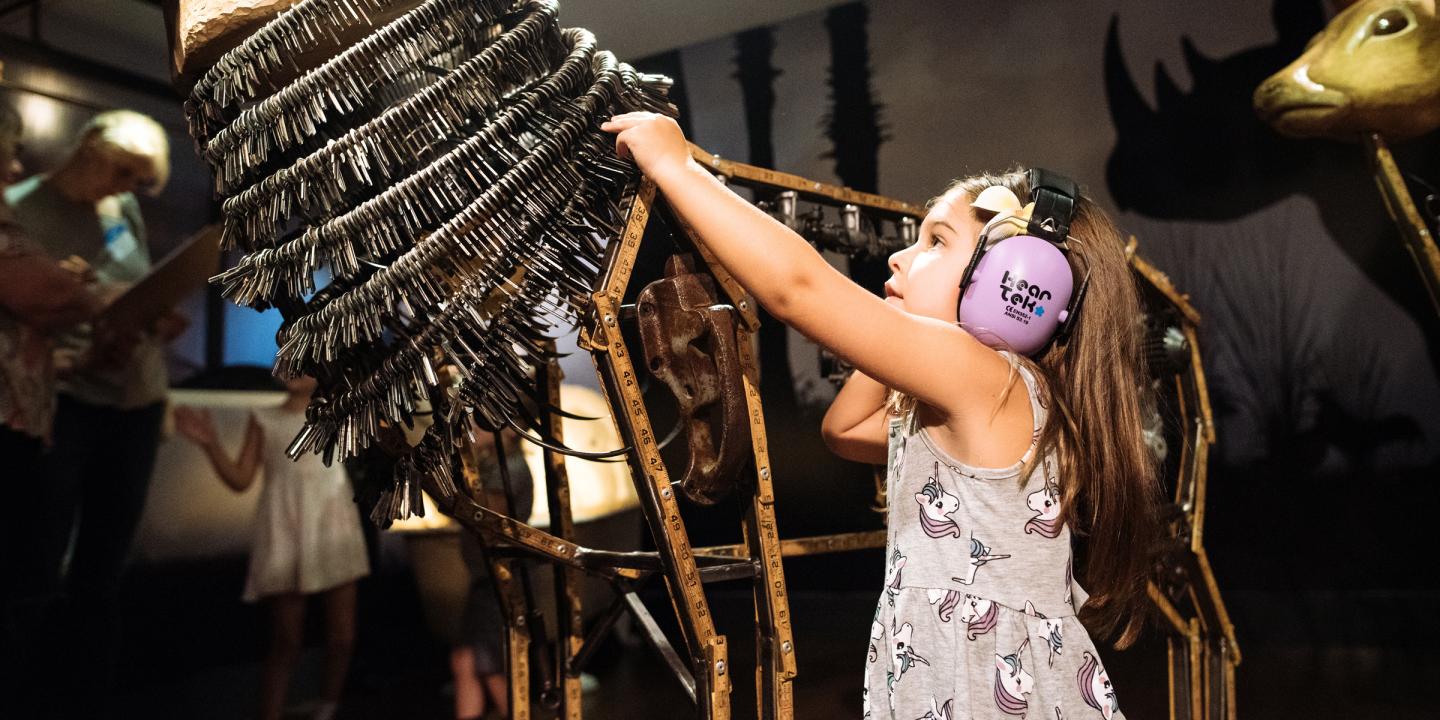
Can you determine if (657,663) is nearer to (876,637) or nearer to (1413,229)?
(876,637)

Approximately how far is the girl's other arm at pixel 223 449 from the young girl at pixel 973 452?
78.3 inches

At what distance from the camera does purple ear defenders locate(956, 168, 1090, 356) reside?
129cm

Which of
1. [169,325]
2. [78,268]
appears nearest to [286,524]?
[169,325]

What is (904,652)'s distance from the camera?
130cm

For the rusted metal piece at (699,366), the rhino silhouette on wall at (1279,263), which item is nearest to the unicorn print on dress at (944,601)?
the rusted metal piece at (699,366)

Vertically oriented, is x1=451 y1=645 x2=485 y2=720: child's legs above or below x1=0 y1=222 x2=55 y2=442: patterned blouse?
below

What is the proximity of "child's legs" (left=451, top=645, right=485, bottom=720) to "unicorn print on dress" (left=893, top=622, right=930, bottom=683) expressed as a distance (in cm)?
197

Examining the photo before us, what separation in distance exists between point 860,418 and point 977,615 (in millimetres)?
470

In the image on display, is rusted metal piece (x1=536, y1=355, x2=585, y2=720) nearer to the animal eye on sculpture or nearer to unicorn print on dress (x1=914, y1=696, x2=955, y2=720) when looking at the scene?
unicorn print on dress (x1=914, y1=696, x2=955, y2=720)

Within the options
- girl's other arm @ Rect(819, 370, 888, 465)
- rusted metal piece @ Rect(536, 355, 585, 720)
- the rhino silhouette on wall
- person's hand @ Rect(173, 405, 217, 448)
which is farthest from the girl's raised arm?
the rhino silhouette on wall

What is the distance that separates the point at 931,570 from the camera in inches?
52.1

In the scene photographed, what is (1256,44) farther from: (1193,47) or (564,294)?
(564,294)

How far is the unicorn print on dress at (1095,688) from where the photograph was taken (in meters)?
1.28

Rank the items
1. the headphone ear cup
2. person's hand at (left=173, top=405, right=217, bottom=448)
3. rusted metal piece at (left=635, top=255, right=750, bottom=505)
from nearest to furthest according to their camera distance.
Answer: the headphone ear cup, rusted metal piece at (left=635, top=255, right=750, bottom=505), person's hand at (left=173, top=405, right=217, bottom=448)
